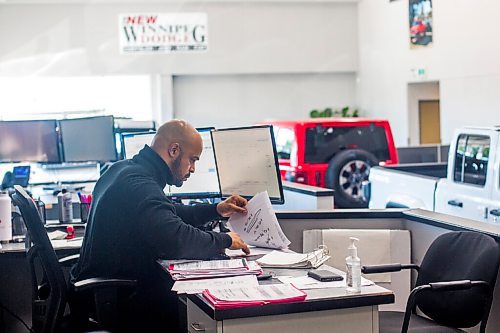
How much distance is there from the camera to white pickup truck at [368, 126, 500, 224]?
18.4ft

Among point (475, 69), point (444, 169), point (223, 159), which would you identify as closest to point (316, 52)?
point (475, 69)

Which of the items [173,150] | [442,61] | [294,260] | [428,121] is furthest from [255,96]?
[294,260]

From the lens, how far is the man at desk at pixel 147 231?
3340 millimetres

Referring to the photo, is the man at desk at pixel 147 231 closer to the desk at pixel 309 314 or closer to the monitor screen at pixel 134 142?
the desk at pixel 309 314

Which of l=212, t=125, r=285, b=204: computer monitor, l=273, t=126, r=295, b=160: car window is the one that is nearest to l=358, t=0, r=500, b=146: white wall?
l=273, t=126, r=295, b=160: car window

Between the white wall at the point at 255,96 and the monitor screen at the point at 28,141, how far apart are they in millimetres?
7133

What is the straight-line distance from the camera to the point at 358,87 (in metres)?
14.3

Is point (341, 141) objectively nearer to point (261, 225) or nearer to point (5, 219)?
point (5, 219)

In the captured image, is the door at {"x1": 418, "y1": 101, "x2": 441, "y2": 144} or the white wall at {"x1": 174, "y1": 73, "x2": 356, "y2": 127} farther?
the white wall at {"x1": 174, "y1": 73, "x2": 356, "y2": 127}

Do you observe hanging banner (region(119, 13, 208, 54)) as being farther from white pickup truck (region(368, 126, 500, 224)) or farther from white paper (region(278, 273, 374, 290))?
white paper (region(278, 273, 374, 290))

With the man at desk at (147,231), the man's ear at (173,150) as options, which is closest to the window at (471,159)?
the man at desk at (147,231)

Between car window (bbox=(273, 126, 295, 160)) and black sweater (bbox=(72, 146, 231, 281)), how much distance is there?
5.57 metres

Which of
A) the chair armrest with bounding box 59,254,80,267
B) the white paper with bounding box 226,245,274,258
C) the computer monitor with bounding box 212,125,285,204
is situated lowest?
the chair armrest with bounding box 59,254,80,267

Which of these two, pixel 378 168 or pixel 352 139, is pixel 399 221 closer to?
pixel 378 168
